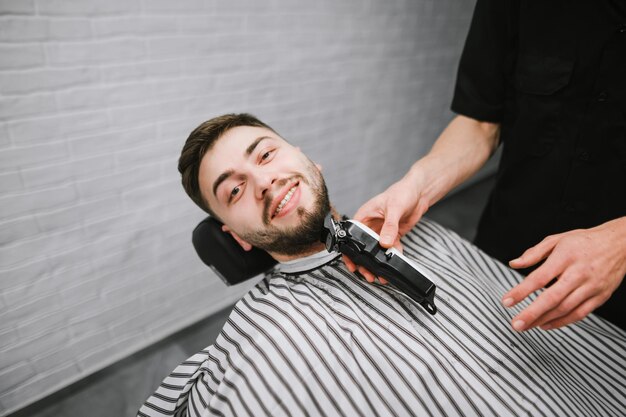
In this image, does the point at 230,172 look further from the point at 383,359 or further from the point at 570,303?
the point at 570,303

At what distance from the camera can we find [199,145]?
135 cm

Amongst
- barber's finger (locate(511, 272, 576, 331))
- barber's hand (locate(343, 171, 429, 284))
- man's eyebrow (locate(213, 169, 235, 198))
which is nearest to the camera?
barber's finger (locate(511, 272, 576, 331))

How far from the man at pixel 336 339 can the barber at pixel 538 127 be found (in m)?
0.16

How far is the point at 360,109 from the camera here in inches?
93.2

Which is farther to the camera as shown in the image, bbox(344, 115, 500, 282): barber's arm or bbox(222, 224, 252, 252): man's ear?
bbox(222, 224, 252, 252): man's ear

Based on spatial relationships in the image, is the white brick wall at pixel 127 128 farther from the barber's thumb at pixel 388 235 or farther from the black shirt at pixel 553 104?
the barber's thumb at pixel 388 235

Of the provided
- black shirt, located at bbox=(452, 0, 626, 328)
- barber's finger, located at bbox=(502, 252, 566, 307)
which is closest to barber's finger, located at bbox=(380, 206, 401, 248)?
barber's finger, located at bbox=(502, 252, 566, 307)

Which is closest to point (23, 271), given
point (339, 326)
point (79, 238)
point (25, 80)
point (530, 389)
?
point (79, 238)

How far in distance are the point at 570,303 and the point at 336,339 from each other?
0.55 m

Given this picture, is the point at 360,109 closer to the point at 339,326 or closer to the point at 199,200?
the point at 199,200

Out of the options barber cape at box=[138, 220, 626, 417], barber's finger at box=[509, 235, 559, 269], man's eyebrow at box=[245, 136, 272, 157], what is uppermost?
barber's finger at box=[509, 235, 559, 269]

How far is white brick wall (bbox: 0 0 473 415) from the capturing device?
1.32 m

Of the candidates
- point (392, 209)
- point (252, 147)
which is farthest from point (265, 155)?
point (392, 209)

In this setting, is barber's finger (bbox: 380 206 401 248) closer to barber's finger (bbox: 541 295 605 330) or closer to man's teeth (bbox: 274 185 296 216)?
man's teeth (bbox: 274 185 296 216)
